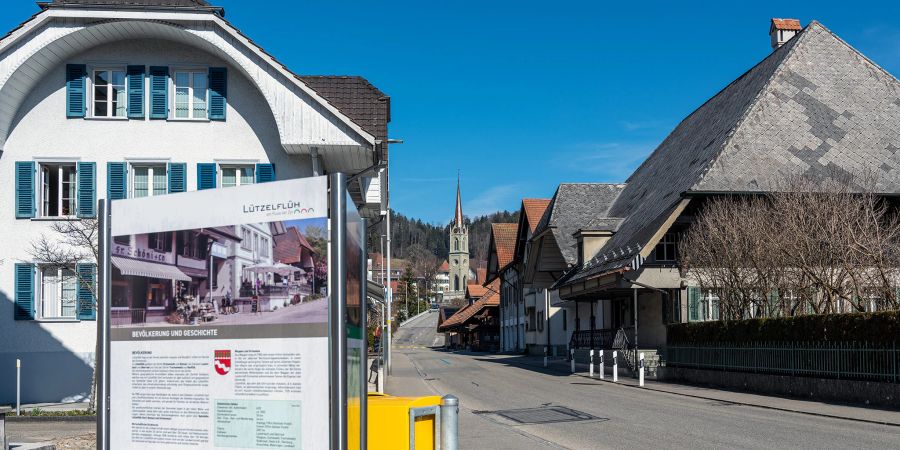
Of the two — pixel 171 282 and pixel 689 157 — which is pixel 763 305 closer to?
pixel 689 157

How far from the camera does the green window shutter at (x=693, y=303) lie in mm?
32156

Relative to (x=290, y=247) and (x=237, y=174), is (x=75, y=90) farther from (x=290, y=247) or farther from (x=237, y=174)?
(x=290, y=247)

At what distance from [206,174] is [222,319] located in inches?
712

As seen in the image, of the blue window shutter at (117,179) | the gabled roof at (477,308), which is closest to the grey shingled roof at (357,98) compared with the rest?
the blue window shutter at (117,179)

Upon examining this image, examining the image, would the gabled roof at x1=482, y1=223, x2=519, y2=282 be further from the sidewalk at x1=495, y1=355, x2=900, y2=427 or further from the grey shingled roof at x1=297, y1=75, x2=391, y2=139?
the grey shingled roof at x1=297, y1=75, x2=391, y2=139

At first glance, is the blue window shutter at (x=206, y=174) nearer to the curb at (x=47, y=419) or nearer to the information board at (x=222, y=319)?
the curb at (x=47, y=419)

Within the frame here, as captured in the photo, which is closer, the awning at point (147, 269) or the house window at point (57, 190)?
the awning at point (147, 269)

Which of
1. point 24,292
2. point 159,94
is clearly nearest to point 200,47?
point 159,94

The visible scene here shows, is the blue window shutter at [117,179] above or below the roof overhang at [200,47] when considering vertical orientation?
below

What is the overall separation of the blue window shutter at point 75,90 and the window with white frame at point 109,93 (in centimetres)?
33

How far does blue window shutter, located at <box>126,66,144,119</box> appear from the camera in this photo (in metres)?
22.7

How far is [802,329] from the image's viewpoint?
22.1m

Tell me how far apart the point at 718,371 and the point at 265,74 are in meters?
15.2

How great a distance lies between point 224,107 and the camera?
23.0 m
